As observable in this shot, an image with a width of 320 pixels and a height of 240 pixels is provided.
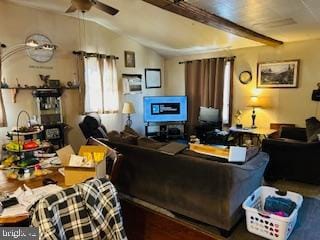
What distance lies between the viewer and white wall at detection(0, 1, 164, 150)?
4223 mm

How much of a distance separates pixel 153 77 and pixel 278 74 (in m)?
3.10

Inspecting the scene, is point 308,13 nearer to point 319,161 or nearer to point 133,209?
point 319,161

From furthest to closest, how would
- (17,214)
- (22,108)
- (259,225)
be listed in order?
(22,108), (259,225), (17,214)

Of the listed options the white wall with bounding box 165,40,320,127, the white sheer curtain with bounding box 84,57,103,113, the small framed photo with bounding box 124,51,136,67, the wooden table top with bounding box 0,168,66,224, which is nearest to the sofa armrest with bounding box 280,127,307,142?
the white wall with bounding box 165,40,320,127

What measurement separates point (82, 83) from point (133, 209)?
3.08 meters

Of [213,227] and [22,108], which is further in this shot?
[22,108]

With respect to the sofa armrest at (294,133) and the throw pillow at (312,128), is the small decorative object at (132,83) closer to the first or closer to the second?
the sofa armrest at (294,133)

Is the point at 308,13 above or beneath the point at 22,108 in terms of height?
above

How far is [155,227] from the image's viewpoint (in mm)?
2617

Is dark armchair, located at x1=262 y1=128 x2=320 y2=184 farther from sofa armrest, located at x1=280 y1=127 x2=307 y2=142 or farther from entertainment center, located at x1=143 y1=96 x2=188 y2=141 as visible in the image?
entertainment center, located at x1=143 y1=96 x2=188 y2=141

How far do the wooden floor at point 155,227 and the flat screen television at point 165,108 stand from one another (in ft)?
11.3

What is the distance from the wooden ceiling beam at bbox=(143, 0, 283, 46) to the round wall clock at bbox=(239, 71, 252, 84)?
100cm

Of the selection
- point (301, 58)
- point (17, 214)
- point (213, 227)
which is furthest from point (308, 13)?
point (17, 214)

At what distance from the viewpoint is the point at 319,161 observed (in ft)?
11.2
